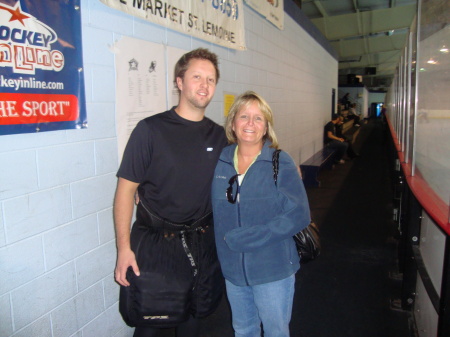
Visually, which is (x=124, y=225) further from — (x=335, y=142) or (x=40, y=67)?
(x=335, y=142)

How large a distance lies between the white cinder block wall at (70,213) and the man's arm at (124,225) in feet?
0.92

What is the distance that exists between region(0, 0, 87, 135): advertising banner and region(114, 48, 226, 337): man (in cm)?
34

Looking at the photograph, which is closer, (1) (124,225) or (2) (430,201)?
(1) (124,225)

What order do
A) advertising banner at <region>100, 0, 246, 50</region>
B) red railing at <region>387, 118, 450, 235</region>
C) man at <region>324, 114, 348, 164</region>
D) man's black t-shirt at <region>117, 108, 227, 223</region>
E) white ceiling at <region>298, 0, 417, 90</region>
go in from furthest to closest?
white ceiling at <region>298, 0, 417, 90</region>, man at <region>324, 114, 348, 164</region>, advertising banner at <region>100, 0, 246, 50</region>, man's black t-shirt at <region>117, 108, 227, 223</region>, red railing at <region>387, 118, 450, 235</region>

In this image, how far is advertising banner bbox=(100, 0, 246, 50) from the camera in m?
1.96

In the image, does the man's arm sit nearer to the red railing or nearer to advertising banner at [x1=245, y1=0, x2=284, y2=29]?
the red railing

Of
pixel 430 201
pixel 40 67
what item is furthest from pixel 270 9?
pixel 40 67

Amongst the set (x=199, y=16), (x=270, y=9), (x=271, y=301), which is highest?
(x=270, y=9)

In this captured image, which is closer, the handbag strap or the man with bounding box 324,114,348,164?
the handbag strap

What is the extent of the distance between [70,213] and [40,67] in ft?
2.19

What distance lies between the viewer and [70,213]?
167cm

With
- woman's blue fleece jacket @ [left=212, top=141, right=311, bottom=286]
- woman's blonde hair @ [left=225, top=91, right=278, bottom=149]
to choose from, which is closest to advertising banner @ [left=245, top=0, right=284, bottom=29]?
woman's blonde hair @ [left=225, top=91, right=278, bottom=149]

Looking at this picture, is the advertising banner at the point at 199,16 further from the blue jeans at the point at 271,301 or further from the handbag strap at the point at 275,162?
the blue jeans at the point at 271,301

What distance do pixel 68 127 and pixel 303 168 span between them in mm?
5041
